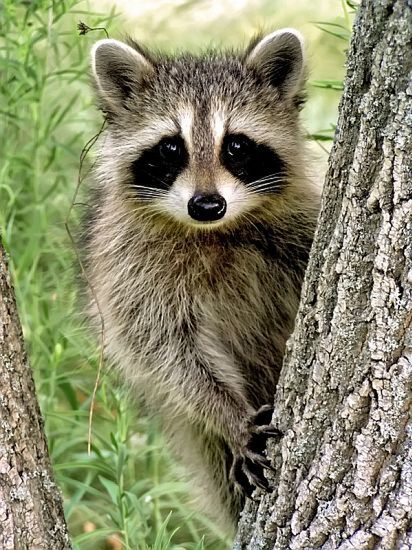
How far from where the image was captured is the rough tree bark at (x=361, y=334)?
1.90m

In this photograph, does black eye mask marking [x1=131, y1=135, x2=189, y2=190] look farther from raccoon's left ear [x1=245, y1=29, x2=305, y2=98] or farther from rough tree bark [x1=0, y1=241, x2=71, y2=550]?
rough tree bark [x1=0, y1=241, x2=71, y2=550]

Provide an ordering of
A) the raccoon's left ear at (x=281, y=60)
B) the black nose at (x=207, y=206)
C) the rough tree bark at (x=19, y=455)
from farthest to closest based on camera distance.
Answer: the raccoon's left ear at (x=281, y=60), the black nose at (x=207, y=206), the rough tree bark at (x=19, y=455)

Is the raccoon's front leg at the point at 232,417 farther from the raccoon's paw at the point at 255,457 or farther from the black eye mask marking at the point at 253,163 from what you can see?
the black eye mask marking at the point at 253,163

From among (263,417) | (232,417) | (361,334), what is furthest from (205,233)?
(361,334)

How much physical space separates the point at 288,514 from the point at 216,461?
1.21 metres

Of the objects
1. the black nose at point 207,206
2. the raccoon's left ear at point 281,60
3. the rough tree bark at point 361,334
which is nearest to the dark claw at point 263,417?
the rough tree bark at point 361,334

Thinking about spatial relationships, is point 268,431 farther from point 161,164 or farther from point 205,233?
point 161,164

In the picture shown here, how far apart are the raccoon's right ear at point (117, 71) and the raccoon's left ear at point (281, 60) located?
0.41 meters

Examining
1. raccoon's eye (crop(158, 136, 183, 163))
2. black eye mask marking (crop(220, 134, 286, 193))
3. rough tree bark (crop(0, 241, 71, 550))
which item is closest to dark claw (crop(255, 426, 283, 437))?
rough tree bark (crop(0, 241, 71, 550))

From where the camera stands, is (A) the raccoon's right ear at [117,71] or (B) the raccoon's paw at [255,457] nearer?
(B) the raccoon's paw at [255,457]

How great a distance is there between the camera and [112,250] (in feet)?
11.9

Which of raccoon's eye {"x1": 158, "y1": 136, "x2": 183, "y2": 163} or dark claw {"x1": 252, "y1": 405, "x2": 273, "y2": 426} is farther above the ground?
raccoon's eye {"x1": 158, "y1": 136, "x2": 183, "y2": 163}

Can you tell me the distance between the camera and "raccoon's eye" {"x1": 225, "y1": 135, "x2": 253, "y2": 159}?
3297mm

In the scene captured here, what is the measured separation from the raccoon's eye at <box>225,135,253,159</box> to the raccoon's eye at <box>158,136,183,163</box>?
0.57 ft
